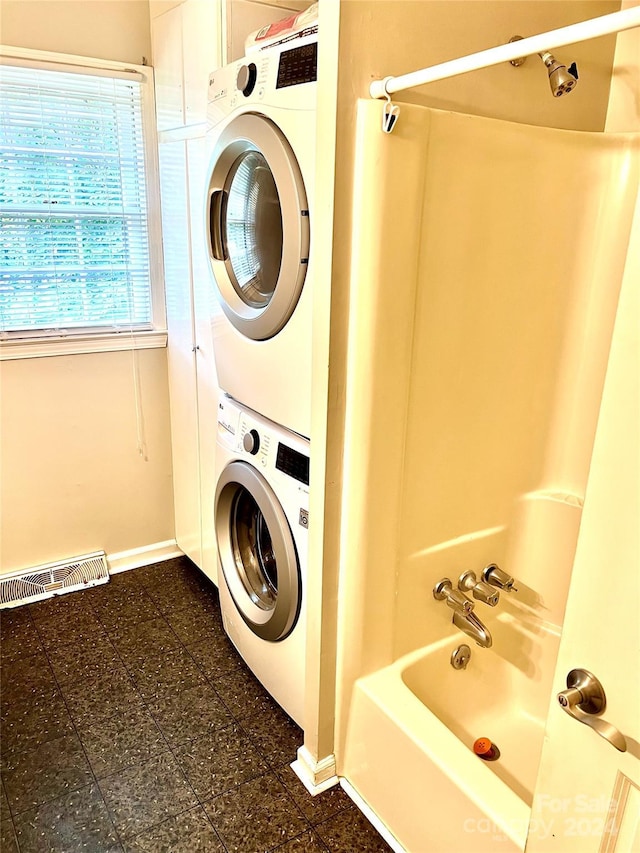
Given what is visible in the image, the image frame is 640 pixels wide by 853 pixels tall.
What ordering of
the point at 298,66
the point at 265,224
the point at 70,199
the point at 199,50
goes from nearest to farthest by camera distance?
the point at 298,66, the point at 265,224, the point at 199,50, the point at 70,199

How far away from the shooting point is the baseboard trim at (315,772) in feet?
5.57

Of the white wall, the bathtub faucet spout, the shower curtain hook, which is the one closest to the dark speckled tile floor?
the bathtub faucet spout

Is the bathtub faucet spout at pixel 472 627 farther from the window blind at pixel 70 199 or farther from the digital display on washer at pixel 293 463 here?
the window blind at pixel 70 199

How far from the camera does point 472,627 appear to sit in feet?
5.43

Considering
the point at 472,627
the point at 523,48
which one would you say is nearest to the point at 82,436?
the point at 472,627

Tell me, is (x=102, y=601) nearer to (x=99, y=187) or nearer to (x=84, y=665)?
(x=84, y=665)

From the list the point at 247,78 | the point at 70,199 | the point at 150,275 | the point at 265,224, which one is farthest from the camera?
the point at 150,275

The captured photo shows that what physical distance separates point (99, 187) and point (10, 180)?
0.97 ft

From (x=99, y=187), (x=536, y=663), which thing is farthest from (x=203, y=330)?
(x=536, y=663)

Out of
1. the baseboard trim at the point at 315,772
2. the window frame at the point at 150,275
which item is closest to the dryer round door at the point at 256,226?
the window frame at the point at 150,275

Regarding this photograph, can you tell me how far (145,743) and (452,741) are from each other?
2.96ft

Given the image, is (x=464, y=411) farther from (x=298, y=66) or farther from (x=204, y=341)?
(x=204, y=341)

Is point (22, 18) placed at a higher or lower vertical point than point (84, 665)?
higher

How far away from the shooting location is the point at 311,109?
139 centimetres
